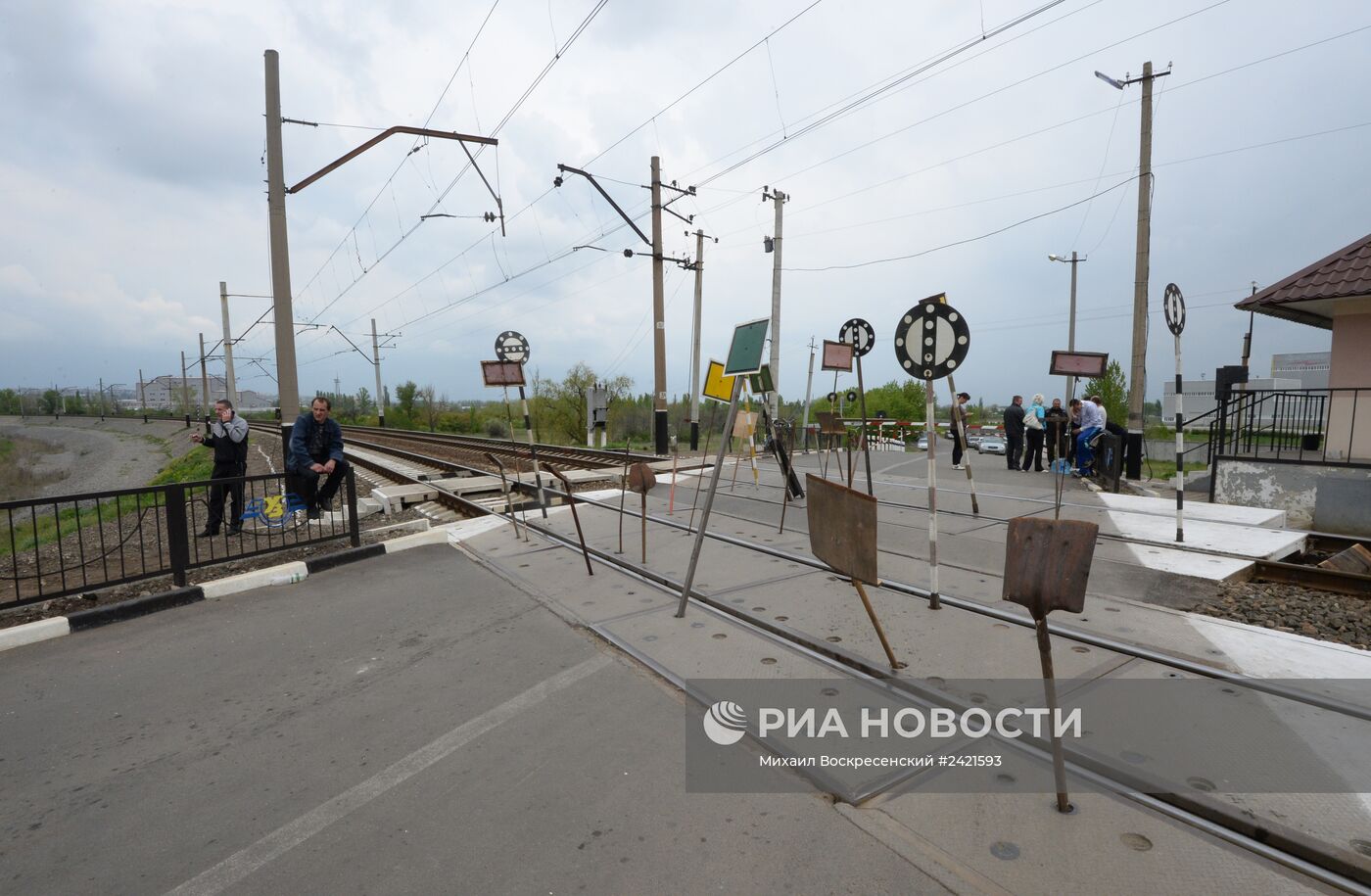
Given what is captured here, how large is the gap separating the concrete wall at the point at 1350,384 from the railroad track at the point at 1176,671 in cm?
936

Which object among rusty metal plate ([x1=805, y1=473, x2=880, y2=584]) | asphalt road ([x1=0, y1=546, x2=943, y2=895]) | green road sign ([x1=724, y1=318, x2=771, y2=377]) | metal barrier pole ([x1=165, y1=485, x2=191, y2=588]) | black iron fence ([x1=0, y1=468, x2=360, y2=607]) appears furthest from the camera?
metal barrier pole ([x1=165, y1=485, x2=191, y2=588])

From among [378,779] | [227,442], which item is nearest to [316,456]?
[227,442]

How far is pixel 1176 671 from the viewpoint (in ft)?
12.4

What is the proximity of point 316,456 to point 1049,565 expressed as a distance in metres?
8.97

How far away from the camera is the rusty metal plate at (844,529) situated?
3488 millimetres

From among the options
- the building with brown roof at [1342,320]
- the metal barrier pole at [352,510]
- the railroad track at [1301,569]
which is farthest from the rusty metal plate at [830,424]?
the building with brown roof at [1342,320]

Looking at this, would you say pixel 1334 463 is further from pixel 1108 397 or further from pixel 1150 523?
pixel 1108 397

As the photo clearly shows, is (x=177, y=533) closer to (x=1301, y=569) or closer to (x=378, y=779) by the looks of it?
(x=378, y=779)

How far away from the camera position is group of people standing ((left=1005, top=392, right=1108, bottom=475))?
12914mm

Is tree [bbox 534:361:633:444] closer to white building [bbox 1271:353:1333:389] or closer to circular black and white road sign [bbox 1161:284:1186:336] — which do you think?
circular black and white road sign [bbox 1161:284:1186:336]

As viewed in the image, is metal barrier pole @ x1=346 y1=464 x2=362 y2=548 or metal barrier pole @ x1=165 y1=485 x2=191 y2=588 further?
metal barrier pole @ x1=346 y1=464 x2=362 y2=548

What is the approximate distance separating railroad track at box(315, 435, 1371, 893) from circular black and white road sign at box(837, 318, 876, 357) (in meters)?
3.30

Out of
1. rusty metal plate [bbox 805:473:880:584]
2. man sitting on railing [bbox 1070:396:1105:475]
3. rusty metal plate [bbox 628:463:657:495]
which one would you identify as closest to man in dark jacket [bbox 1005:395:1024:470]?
man sitting on railing [bbox 1070:396:1105:475]

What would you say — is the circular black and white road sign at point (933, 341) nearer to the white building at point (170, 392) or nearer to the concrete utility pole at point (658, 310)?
the concrete utility pole at point (658, 310)
